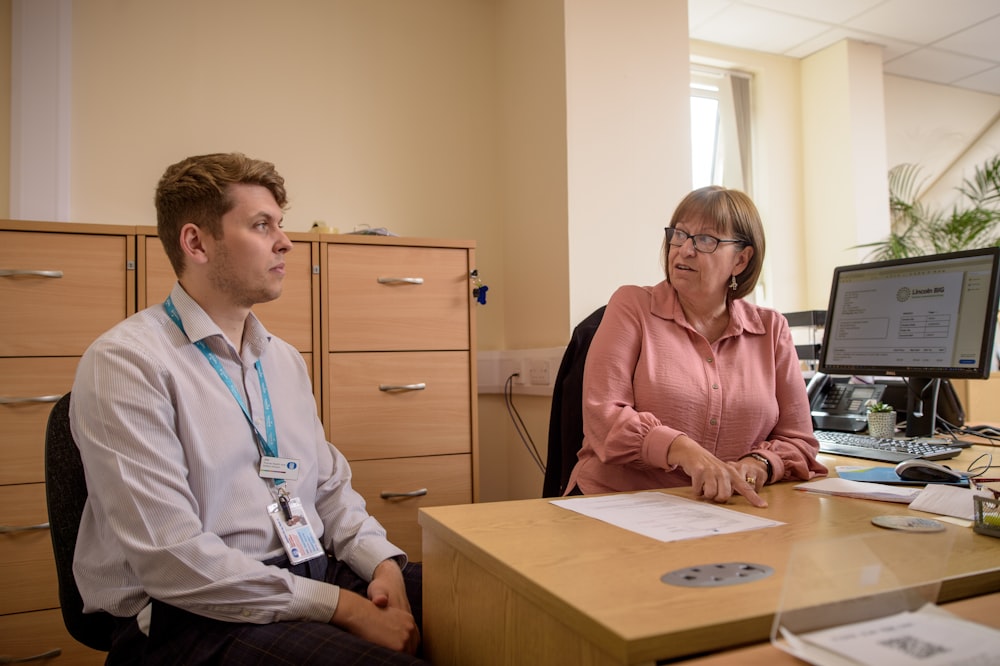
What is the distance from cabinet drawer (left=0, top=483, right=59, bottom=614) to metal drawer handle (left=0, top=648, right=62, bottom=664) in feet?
0.43

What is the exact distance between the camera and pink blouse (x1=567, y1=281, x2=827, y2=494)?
1562 millimetres

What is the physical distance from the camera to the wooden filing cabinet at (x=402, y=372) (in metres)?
2.54

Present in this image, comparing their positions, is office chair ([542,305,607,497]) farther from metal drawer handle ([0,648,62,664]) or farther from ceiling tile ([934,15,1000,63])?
ceiling tile ([934,15,1000,63])

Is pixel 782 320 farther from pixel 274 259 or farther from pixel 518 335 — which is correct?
pixel 518 335

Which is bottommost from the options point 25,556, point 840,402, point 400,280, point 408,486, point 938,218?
point 25,556

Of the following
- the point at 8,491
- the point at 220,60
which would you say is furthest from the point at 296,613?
the point at 220,60

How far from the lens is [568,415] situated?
1997 millimetres

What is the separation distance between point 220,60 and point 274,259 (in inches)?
72.3

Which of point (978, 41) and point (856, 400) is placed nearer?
point (856, 400)

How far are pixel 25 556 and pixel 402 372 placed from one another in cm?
131

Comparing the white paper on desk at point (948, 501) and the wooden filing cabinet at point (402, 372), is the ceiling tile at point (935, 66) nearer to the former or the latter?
the wooden filing cabinet at point (402, 372)

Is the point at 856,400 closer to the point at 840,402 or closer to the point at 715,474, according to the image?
the point at 840,402

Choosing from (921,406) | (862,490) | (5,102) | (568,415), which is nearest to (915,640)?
(862,490)

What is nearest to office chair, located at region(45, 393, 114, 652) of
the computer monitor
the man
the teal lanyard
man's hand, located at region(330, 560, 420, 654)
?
the man
